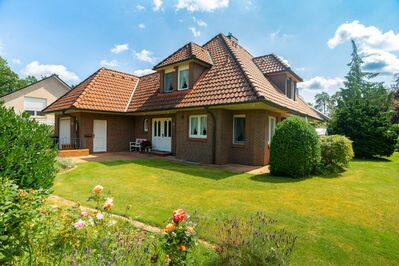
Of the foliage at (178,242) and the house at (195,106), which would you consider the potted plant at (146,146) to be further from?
the foliage at (178,242)

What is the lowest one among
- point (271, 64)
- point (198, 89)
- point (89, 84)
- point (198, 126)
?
point (198, 126)

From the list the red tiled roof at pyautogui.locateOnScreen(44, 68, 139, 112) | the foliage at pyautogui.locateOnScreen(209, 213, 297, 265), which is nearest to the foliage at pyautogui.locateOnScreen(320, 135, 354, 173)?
the foliage at pyautogui.locateOnScreen(209, 213, 297, 265)

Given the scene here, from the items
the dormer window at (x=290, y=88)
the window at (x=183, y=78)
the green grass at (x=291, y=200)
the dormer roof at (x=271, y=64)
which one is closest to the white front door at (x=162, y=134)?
the window at (x=183, y=78)

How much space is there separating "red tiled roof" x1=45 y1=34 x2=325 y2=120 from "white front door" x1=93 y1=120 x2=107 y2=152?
1525 mm

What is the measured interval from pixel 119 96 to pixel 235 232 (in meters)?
18.0

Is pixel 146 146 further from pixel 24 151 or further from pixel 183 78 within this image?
pixel 24 151

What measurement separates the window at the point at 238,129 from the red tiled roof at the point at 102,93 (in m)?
9.43

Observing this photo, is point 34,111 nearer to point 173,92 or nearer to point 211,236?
point 173,92

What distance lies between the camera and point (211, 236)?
423 cm

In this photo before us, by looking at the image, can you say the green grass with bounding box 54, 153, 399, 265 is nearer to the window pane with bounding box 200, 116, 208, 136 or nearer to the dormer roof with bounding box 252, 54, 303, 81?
the window pane with bounding box 200, 116, 208, 136

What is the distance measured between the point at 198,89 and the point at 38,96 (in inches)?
994

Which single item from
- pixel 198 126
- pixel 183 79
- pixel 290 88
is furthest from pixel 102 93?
pixel 290 88

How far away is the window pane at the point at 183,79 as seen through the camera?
51.7 ft

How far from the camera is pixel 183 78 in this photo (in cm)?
1597
